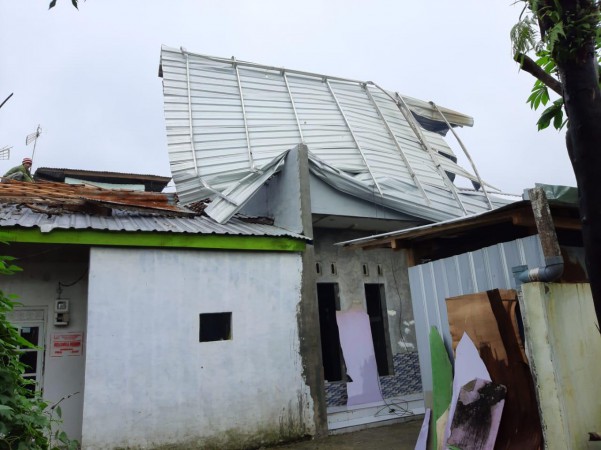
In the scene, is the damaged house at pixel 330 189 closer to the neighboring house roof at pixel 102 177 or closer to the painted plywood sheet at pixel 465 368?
the painted plywood sheet at pixel 465 368

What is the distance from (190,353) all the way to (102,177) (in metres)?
10.6

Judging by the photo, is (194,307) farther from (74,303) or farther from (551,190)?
(551,190)

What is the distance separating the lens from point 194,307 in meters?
7.07

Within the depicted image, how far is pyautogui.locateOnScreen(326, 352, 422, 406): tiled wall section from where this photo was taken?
27.9 feet

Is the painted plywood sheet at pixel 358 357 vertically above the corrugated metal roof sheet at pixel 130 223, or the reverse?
the corrugated metal roof sheet at pixel 130 223

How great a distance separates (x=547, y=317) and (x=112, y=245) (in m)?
5.50

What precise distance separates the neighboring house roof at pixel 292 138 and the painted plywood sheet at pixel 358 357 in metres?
2.39

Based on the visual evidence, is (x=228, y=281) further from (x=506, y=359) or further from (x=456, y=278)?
(x=506, y=359)

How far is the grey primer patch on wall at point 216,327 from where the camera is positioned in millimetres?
7305

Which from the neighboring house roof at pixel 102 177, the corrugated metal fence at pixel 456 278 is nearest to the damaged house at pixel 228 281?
the corrugated metal fence at pixel 456 278

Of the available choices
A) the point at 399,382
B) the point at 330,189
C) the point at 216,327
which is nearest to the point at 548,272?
the point at 216,327

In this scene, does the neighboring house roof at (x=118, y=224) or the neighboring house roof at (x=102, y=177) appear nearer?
the neighboring house roof at (x=118, y=224)

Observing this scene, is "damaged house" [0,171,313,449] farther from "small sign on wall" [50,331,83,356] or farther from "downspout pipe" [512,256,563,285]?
"downspout pipe" [512,256,563,285]

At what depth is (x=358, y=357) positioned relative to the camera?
8688 mm
